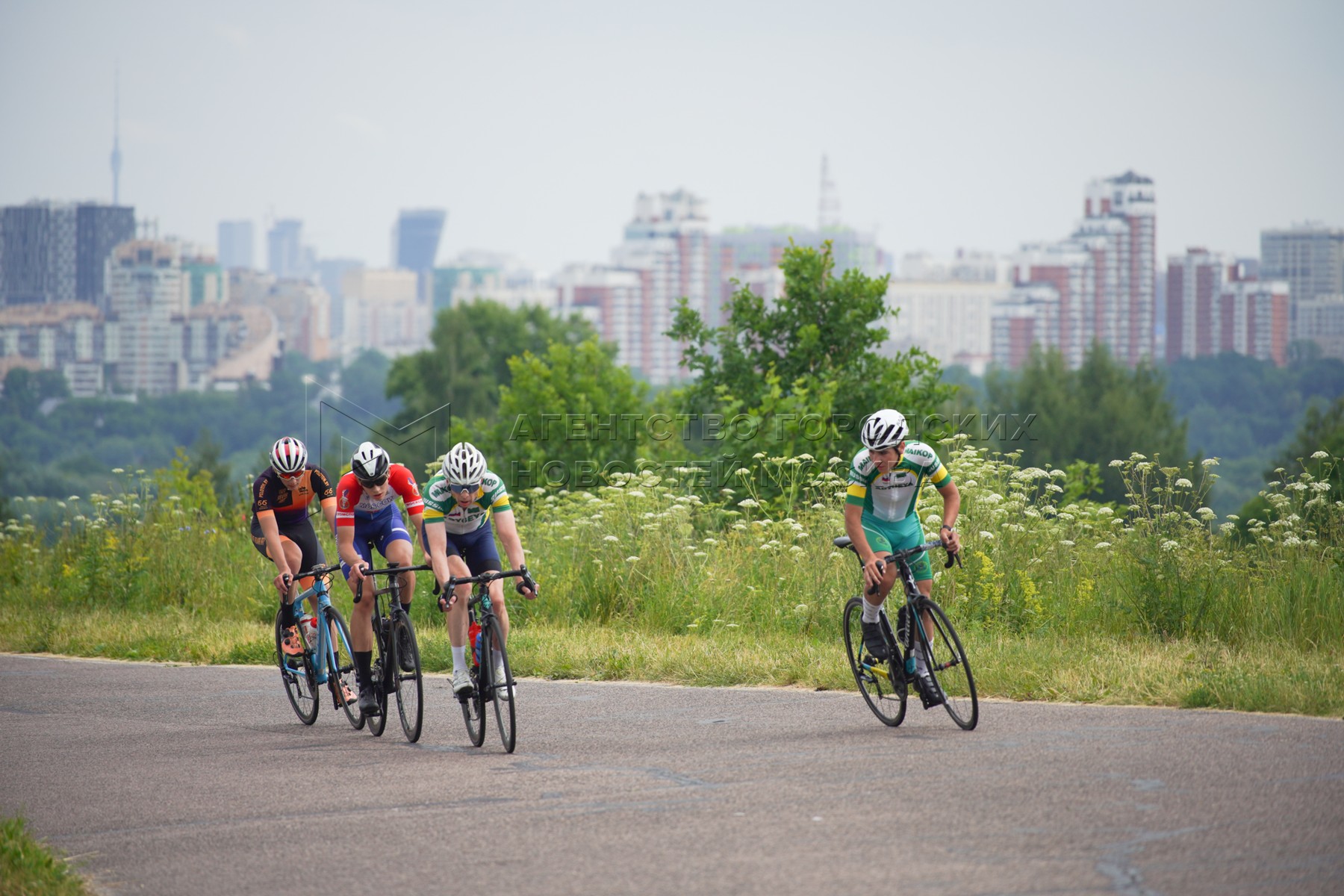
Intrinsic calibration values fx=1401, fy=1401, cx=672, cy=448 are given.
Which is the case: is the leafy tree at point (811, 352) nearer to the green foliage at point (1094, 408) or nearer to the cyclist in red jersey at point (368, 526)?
the cyclist in red jersey at point (368, 526)

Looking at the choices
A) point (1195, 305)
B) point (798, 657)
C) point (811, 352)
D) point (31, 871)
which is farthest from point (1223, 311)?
point (31, 871)

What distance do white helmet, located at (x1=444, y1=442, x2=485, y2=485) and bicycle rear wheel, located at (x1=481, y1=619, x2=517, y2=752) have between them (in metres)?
0.87

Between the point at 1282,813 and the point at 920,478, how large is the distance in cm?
303

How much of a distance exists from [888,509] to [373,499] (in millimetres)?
3450

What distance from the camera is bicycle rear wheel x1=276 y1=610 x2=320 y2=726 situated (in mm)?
9602

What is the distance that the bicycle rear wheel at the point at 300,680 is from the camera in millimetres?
9602

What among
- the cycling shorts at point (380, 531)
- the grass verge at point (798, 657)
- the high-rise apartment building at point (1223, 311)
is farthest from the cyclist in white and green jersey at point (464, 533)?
the high-rise apartment building at point (1223, 311)

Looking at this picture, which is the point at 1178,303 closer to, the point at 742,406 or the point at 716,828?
the point at 742,406

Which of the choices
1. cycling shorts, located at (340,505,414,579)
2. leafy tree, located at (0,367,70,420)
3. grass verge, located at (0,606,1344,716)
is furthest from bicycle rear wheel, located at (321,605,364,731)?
leafy tree, located at (0,367,70,420)

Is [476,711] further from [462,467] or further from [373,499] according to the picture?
[373,499]

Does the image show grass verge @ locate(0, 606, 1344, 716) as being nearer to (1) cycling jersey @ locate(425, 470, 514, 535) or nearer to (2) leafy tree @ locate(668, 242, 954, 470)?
(1) cycling jersey @ locate(425, 470, 514, 535)

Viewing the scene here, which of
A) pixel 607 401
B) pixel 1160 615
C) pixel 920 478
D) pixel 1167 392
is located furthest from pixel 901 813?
pixel 1167 392

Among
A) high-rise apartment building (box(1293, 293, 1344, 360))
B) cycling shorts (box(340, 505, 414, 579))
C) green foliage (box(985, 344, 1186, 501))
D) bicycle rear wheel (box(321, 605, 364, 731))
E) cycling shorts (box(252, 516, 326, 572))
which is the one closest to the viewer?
bicycle rear wheel (box(321, 605, 364, 731))

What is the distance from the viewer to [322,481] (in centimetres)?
1043
